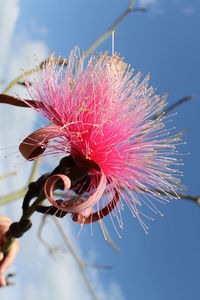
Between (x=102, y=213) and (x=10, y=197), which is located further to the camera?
(x=10, y=197)

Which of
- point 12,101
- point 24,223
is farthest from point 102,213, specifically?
point 12,101

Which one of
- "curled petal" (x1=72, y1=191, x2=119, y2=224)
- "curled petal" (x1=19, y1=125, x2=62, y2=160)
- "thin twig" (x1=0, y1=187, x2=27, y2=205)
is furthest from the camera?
"thin twig" (x1=0, y1=187, x2=27, y2=205)

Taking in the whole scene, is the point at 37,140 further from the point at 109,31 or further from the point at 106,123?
the point at 109,31

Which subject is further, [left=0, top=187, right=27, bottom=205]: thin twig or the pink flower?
[left=0, top=187, right=27, bottom=205]: thin twig

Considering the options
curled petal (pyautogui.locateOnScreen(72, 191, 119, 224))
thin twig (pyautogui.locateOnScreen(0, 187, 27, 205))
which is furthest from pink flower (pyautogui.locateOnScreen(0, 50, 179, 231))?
thin twig (pyautogui.locateOnScreen(0, 187, 27, 205))

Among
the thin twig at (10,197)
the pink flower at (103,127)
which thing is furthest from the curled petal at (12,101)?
the thin twig at (10,197)


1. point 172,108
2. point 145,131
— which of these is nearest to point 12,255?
point 145,131

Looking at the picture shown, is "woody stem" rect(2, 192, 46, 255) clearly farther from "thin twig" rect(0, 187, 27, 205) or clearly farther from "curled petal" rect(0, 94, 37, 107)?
"thin twig" rect(0, 187, 27, 205)

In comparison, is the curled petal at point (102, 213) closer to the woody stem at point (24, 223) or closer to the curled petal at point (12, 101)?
the woody stem at point (24, 223)

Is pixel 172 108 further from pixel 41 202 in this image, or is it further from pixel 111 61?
pixel 41 202

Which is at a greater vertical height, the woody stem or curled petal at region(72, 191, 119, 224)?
curled petal at region(72, 191, 119, 224)
